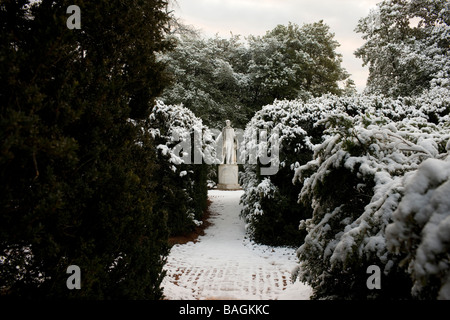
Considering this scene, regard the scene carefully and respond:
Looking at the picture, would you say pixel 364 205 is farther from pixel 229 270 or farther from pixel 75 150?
pixel 229 270

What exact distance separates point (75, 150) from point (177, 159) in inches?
210

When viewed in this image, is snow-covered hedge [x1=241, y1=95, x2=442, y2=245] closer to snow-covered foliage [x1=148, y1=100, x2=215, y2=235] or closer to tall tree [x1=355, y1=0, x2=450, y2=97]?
snow-covered foliage [x1=148, y1=100, x2=215, y2=235]

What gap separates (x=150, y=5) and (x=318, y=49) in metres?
25.1

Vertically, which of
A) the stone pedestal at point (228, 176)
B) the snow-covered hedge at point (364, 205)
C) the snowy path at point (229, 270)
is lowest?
the snowy path at point (229, 270)

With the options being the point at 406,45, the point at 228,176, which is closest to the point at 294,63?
the point at 406,45

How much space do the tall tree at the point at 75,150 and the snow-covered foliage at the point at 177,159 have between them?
4.34 metres

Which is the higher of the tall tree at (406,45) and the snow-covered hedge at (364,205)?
the tall tree at (406,45)

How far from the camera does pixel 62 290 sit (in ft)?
6.77

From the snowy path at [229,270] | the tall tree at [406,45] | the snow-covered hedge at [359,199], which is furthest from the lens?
the tall tree at [406,45]

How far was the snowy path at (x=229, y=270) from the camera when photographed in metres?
4.82

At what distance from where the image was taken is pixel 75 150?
234 centimetres

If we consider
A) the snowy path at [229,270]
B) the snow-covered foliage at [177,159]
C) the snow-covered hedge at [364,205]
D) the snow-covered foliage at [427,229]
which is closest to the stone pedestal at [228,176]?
the snowy path at [229,270]

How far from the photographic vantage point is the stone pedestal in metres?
16.8

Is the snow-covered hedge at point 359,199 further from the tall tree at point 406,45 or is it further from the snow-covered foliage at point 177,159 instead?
the tall tree at point 406,45
